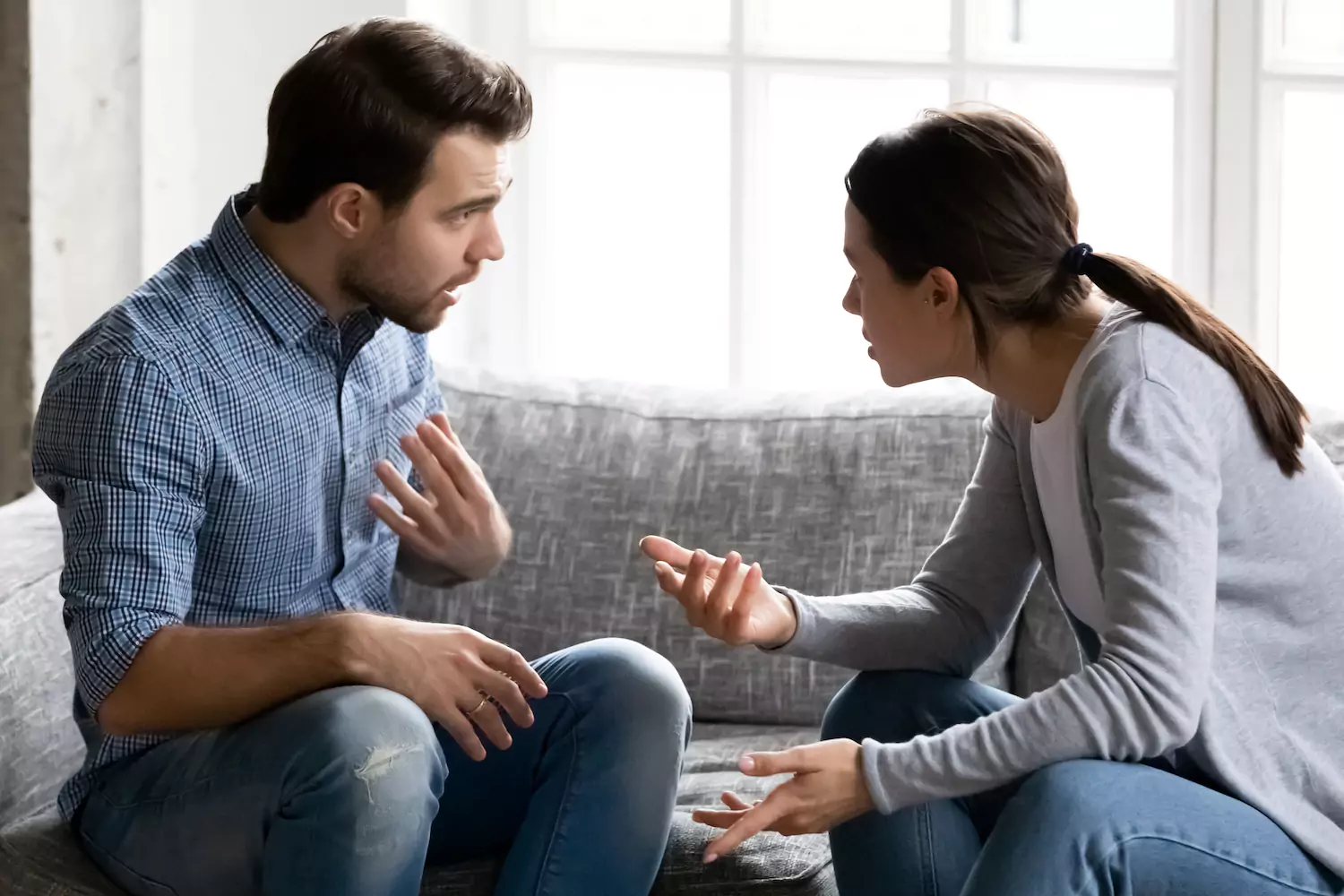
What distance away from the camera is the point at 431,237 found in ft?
4.89

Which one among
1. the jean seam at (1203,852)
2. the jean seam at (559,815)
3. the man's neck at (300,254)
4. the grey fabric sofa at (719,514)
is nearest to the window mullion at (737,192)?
the grey fabric sofa at (719,514)

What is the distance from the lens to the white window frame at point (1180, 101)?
2.40 m

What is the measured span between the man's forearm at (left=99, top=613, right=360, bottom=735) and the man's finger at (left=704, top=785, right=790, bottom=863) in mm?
343

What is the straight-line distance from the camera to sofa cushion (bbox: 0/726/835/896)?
4.41 ft

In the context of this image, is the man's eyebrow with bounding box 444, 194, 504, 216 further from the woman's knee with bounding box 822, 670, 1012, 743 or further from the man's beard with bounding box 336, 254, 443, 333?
the woman's knee with bounding box 822, 670, 1012, 743

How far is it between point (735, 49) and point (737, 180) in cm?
21

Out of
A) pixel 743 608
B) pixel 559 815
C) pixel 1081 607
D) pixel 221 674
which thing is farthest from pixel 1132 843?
pixel 221 674

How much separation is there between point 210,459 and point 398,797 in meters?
0.37

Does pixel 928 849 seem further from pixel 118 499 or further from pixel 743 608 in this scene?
pixel 118 499

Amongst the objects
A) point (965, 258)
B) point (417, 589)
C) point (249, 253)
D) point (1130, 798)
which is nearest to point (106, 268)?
point (417, 589)

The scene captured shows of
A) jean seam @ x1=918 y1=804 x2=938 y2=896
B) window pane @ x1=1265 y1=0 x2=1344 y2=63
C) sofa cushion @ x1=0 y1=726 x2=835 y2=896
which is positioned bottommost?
sofa cushion @ x1=0 y1=726 x2=835 y2=896

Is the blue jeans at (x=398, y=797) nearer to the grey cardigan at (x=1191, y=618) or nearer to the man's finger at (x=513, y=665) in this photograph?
the man's finger at (x=513, y=665)

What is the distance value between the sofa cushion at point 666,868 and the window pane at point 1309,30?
1.65 meters

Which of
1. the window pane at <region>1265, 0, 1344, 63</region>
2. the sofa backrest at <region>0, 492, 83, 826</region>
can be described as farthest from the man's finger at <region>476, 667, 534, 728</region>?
the window pane at <region>1265, 0, 1344, 63</region>
